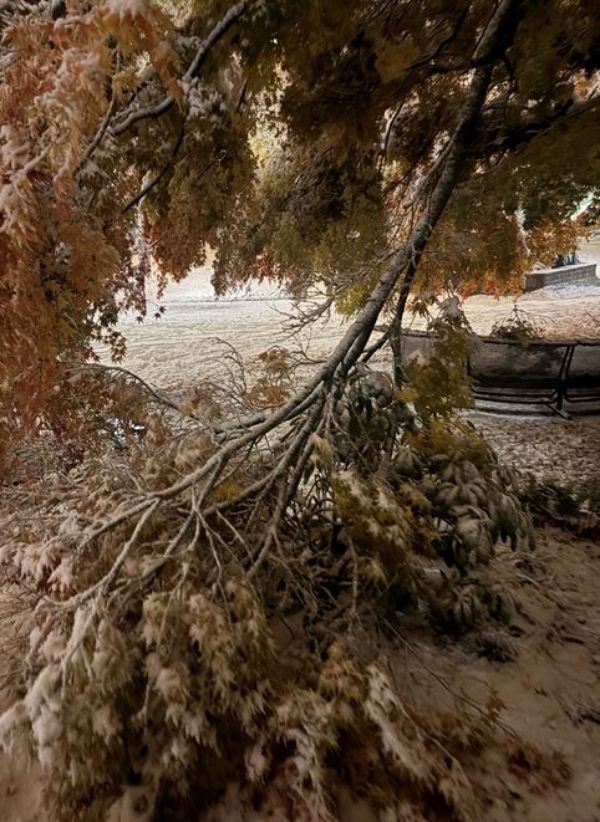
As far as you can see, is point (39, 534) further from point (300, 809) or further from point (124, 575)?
point (300, 809)

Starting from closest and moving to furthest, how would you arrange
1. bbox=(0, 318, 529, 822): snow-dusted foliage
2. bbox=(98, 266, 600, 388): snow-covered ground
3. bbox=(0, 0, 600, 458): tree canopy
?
bbox=(0, 0, 600, 458): tree canopy
bbox=(0, 318, 529, 822): snow-dusted foliage
bbox=(98, 266, 600, 388): snow-covered ground

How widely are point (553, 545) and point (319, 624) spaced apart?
2.59 m

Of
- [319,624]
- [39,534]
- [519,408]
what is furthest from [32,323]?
[519,408]

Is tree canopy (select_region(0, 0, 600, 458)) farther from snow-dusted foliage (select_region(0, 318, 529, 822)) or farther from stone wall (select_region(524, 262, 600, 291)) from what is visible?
stone wall (select_region(524, 262, 600, 291))

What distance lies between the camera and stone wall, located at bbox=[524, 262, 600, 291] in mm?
17000

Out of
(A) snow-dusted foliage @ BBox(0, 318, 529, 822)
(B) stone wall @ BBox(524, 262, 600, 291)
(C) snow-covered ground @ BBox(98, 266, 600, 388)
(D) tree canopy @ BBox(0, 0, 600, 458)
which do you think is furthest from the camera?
(B) stone wall @ BBox(524, 262, 600, 291)

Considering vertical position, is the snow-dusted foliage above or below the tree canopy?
below

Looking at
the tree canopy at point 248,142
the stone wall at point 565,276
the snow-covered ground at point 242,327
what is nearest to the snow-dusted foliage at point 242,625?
the tree canopy at point 248,142

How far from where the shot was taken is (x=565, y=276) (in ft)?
57.5

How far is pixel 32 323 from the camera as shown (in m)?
1.84

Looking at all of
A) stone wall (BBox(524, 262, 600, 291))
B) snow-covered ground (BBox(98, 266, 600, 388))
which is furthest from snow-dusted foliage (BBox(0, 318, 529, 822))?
stone wall (BBox(524, 262, 600, 291))

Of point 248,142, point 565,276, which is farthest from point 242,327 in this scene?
point 565,276

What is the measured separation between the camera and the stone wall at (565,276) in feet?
55.8

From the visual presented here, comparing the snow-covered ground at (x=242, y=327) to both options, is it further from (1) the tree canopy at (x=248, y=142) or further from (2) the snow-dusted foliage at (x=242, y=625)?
(2) the snow-dusted foliage at (x=242, y=625)
